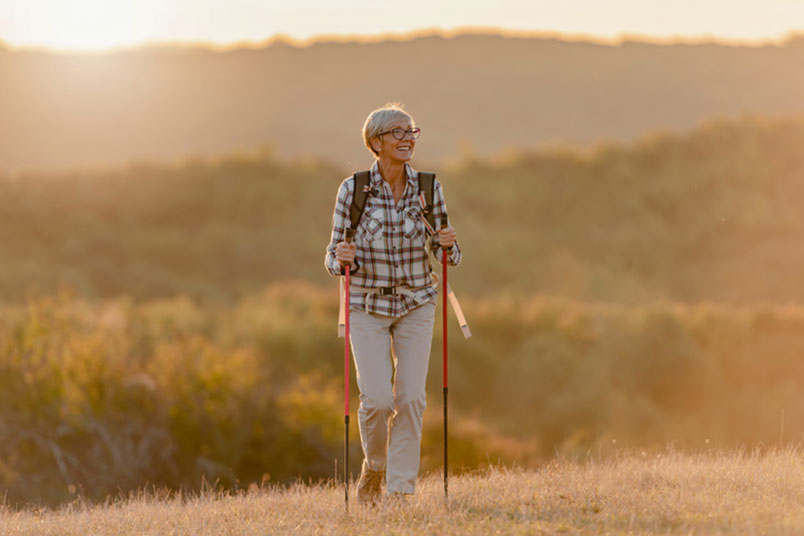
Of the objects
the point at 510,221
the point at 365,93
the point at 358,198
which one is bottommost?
the point at 510,221

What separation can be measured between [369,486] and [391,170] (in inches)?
89.0

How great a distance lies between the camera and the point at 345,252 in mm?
6957

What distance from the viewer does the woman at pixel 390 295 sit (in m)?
7.04

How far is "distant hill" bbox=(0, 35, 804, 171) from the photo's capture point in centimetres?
14325

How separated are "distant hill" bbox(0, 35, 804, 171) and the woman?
125m

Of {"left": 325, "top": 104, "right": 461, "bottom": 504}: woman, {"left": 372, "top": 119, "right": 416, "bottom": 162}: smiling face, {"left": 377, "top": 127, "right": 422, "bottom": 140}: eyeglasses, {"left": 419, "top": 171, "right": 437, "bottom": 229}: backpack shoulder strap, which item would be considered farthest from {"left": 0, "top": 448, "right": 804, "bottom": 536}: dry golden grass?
{"left": 377, "top": 127, "right": 422, "bottom": 140}: eyeglasses

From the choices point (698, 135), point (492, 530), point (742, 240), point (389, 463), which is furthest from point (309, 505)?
point (698, 135)

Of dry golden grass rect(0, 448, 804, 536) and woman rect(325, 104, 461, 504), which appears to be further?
A: woman rect(325, 104, 461, 504)

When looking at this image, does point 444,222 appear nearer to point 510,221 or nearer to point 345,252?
point 345,252

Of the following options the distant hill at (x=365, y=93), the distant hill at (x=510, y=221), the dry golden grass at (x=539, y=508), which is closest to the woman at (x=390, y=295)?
the dry golden grass at (x=539, y=508)

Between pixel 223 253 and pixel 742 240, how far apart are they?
33468 millimetres

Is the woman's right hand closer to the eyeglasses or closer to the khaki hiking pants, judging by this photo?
the khaki hiking pants

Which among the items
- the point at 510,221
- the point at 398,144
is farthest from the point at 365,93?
the point at 398,144

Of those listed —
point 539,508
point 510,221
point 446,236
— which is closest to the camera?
point 539,508
